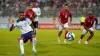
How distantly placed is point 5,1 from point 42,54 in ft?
102

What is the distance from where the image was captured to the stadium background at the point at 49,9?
44344 millimetres

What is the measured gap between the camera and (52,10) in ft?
146

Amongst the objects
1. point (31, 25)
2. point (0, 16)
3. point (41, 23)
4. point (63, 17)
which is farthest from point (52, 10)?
point (31, 25)

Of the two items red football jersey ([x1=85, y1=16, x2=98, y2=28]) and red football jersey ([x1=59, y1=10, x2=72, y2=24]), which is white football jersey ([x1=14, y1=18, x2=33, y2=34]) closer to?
red football jersey ([x1=85, y1=16, x2=98, y2=28])

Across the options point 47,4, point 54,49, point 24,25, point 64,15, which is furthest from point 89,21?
point 47,4

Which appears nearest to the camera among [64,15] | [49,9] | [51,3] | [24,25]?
[24,25]

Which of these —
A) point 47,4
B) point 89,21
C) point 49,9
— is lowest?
point 49,9

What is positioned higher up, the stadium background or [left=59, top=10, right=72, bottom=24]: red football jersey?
[left=59, top=10, right=72, bottom=24]: red football jersey

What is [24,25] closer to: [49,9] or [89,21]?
[89,21]

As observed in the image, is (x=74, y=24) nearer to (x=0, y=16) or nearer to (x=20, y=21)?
(x=0, y=16)

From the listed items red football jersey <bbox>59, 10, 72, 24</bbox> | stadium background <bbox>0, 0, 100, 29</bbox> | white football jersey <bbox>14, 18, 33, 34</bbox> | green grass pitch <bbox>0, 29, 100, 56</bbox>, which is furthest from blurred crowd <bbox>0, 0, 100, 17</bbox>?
white football jersey <bbox>14, 18, 33, 34</bbox>

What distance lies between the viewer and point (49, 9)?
44531 millimetres

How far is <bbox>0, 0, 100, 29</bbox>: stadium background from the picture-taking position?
44.3m

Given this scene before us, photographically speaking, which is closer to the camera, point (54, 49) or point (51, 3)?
point (54, 49)
